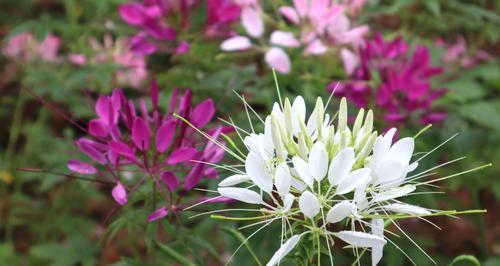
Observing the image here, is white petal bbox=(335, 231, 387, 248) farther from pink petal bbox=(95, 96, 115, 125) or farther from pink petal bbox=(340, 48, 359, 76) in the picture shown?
pink petal bbox=(340, 48, 359, 76)

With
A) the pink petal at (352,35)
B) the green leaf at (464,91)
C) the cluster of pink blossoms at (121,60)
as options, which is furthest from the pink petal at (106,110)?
the green leaf at (464,91)

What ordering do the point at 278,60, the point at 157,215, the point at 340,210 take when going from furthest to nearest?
the point at 278,60 < the point at 157,215 < the point at 340,210

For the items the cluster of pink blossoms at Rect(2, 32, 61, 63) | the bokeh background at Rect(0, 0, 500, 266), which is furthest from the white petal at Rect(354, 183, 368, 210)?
the cluster of pink blossoms at Rect(2, 32, 61, 63)

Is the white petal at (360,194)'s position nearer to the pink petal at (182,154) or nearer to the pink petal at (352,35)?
the pink petal at (182,154)

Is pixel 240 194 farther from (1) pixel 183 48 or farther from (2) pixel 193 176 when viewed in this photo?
(1) pixel 183 48

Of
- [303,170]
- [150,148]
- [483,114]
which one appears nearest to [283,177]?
[303,170]

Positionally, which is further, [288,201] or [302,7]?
[302,7]
